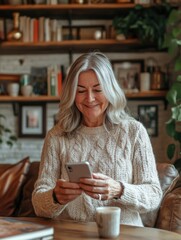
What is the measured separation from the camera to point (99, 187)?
6.30 feet

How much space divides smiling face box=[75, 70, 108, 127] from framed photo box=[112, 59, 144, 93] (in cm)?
209

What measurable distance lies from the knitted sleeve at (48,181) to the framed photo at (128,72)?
2.14 meters

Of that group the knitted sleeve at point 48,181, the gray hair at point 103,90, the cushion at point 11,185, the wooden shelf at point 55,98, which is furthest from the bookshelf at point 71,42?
the knitted sleeve at point 48,181

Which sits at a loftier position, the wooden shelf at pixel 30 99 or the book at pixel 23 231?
the wooden shelf at pixel 30 99

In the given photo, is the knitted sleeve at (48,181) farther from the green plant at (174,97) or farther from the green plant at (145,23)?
the green plant at (145,23)

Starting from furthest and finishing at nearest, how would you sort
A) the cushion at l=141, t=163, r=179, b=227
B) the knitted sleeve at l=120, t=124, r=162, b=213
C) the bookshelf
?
the bookshelf, the cushion at l=141, t=163, r=179, b=227, the knitted sleeve at l=120, t=124, r=162, b=213

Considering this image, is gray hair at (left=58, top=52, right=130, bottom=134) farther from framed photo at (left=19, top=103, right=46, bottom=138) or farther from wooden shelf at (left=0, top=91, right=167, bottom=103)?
framed photo at (left=19, top=103, right=46, bottom=138)

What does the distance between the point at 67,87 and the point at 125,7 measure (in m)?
2.17

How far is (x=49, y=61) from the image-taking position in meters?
4.58

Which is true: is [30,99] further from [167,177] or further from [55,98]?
[167,177]

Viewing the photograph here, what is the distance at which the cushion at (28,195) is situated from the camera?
9.74 feet

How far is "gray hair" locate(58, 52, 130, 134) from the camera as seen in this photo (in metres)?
2.28

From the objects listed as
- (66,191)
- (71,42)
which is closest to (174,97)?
(71,42)

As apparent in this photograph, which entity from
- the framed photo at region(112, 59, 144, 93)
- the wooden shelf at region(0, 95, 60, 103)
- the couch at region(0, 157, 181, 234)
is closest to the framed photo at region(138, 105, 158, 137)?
the framed photo at region(112, 59, 144, 93)
